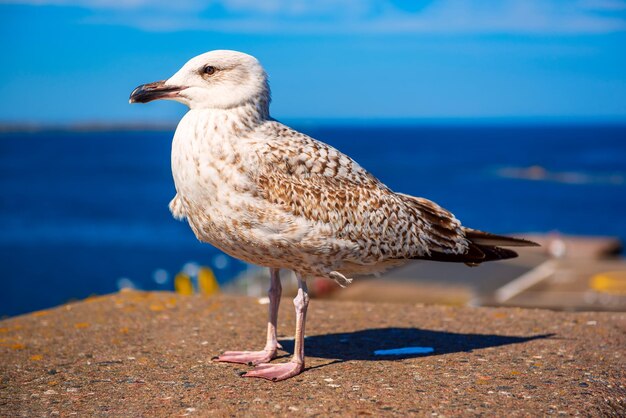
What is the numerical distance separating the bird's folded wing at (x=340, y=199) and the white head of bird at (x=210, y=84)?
519mm

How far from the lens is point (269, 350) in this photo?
7.22 metres

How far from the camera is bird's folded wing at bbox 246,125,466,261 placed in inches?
255

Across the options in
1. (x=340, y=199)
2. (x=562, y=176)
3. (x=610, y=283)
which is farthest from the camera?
(x=562, y=176)

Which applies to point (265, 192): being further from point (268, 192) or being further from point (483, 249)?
point (483, 249)

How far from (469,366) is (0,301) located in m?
38.3

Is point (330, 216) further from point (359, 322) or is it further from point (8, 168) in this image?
point (8, 168)

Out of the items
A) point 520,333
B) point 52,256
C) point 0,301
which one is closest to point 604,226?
A: point 52,256

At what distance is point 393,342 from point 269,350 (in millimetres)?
1521

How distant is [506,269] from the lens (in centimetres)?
2252

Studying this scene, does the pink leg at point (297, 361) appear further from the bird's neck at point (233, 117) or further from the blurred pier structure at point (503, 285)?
the blurred pier structure at point (503, 285)

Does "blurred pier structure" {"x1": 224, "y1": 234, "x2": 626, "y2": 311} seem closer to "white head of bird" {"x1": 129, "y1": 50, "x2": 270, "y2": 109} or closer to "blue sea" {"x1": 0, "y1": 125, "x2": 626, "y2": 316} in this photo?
"white head of bird" {"x1": 129, "y1": 50, "x2": 270, "y2": 109}

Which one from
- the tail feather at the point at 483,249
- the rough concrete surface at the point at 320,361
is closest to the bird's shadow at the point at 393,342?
the rough concrete surface at the point at 320,361

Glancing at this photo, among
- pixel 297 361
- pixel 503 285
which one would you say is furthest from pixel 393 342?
pixel 503 285

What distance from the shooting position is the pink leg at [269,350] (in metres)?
7.12
